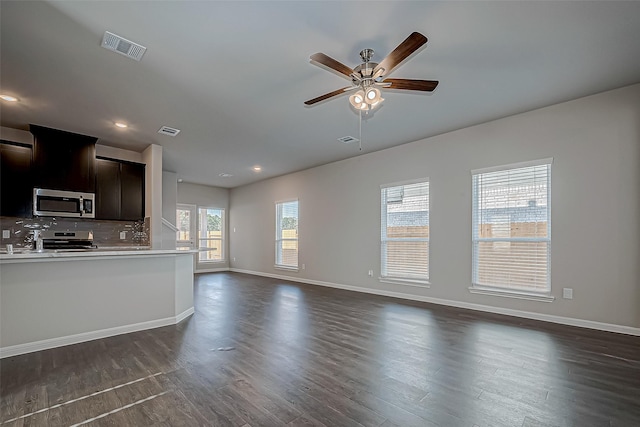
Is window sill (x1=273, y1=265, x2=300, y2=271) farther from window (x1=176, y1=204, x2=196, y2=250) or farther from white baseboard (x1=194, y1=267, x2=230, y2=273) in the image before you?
window (x1=176, y1=204, x2=196, y2=250)

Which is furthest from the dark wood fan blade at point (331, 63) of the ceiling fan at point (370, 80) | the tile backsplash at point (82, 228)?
the tile backsplash at point (82, 228)

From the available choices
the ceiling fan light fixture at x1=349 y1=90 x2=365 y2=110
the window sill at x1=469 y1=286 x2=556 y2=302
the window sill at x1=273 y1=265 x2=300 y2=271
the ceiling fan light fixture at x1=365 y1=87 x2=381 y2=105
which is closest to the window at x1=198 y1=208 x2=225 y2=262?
the window sill at x1=273 y1=265 x2=300 y2=271

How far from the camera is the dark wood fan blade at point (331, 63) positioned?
93.4 inches

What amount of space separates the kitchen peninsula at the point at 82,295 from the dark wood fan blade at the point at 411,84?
332 centimetres

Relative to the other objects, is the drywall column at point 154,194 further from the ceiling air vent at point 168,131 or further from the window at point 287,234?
the window at point 287,234

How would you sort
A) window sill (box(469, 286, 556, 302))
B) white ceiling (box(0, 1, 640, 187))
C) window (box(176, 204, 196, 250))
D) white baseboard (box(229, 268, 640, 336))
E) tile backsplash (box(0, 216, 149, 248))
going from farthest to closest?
window (box(176, 204, 196, 250)) < tile backsplash (box(0, 216, 149, 248)) < window sill (box(469, 286, 556, 302)) < white baseboard (box(229, 268, 640, 336)) < white ceiling (box(0, 1, 640, 187))

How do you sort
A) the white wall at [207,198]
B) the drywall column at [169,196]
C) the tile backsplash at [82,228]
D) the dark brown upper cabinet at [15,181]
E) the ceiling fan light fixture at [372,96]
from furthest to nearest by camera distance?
the white wall at [207,198] → the drywall column at [169,196] → the tile backsplash at [82,228] → the dark brown upper cabinet at [15,181] → the ceiling fan light fixture at [372,96]

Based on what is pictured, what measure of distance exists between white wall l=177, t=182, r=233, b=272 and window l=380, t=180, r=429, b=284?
5998 millimetres

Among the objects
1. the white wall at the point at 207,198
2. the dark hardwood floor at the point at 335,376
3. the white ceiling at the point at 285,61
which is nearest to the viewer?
the dark hardwood floor at the point at 335,376

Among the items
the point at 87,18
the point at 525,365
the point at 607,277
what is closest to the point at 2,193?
the point at 87,18

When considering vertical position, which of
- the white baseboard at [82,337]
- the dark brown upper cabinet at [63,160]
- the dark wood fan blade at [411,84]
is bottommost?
the white baseboard at [82,337]

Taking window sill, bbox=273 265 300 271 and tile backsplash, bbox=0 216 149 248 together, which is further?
window sill, bbox=273 265 300 271

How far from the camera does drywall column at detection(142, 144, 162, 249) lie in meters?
5.57

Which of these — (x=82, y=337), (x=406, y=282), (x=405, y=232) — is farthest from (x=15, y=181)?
(x=406, y=282)
